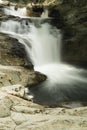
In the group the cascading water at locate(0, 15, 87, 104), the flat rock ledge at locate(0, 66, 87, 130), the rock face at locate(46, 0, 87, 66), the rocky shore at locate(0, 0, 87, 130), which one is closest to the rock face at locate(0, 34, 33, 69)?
the rocky shore at locate(0, 0, 87, 130)

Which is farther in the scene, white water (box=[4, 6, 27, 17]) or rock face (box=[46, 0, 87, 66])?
white water (box=[4, 6, 27, 17])

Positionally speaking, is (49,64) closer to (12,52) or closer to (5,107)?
(12,52)

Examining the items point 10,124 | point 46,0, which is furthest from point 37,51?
point 46,0

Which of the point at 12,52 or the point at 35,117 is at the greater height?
the point at 35,117

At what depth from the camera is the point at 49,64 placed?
21.9 meters

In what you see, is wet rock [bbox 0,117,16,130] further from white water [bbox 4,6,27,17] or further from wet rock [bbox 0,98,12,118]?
white water [bbox 4,6,27,17]

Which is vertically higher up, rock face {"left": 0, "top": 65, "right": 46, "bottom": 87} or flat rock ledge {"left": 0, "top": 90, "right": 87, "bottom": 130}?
flat rock ledge {"left": 0, "top": 90, "right": 87, "bottom": 130}

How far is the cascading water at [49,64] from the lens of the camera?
615 inches

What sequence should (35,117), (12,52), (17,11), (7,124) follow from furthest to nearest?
1. (17,11)
2. (12,52)
3. (35,117)
4. (7,124)

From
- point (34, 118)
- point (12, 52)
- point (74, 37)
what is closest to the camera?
point (34, 118)

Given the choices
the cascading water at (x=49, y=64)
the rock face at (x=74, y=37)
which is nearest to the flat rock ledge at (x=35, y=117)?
the cascading water at (x=49, y=64)

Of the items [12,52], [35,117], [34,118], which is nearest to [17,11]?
[12,52]

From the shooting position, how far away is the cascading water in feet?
51.2

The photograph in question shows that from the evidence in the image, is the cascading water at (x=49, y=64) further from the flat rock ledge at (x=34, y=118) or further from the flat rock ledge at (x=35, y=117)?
the flat rock ledge at (x=34, y=118)
